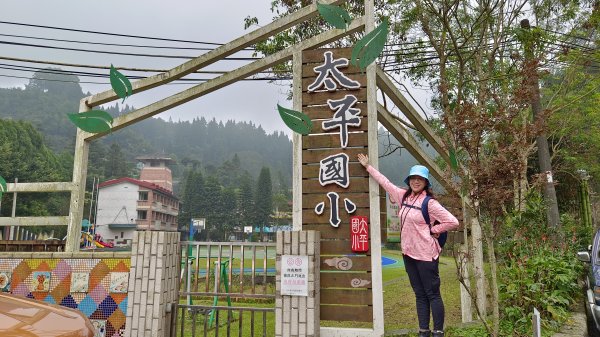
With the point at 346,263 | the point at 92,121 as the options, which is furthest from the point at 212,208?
the point at 346,263

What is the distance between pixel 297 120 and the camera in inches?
195

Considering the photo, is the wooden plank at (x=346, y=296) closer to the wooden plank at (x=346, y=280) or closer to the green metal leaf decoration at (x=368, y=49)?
the wooden plank at (x=346, y=280)

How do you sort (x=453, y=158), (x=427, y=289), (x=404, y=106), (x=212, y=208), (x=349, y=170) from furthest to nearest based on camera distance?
(x=212, y=208) < (x=404, y=106) < (x=453, y=158) < (x=349, y=170) < (x=427, y=289)

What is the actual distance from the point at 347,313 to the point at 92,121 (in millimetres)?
4310

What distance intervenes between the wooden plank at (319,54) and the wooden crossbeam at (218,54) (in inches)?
21.1

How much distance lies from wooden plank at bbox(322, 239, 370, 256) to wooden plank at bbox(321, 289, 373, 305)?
0.42 meters

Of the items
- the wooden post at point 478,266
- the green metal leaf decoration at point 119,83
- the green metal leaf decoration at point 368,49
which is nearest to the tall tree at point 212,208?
the wooden post at point 478,266

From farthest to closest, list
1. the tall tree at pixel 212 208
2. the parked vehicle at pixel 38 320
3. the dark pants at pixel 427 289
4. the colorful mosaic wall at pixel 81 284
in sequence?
the tall tree at pixel 212 208, the colorful mosaic wall at pixel 81 284, the dark pants at pixel 427 289, the parked vehicle at pixel 38 320

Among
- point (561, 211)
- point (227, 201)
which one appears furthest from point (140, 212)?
point (561, 211)

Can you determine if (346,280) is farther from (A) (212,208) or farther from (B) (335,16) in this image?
(A) (212,208)

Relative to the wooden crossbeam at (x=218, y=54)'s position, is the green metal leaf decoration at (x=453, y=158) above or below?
below

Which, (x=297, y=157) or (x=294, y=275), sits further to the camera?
(x=297, y=157)

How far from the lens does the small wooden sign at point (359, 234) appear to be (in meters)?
4.57

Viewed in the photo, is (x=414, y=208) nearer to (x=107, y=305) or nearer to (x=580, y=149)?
(x=107, y=305)
